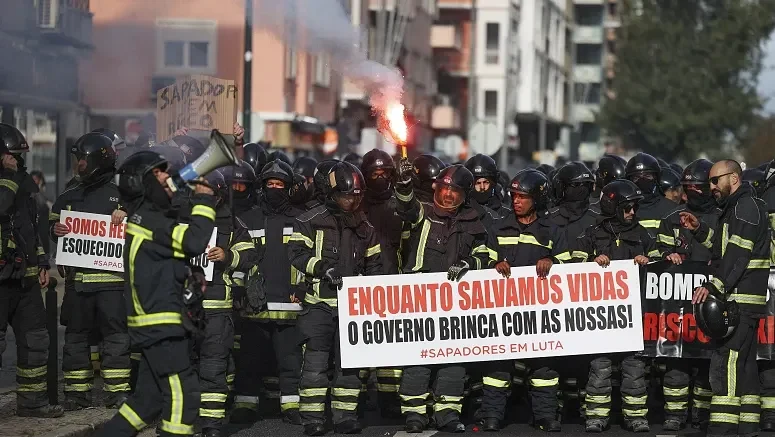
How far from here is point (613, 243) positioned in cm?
1117

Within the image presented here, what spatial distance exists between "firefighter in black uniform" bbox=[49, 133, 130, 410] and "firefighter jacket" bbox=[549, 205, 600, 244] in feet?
12.2

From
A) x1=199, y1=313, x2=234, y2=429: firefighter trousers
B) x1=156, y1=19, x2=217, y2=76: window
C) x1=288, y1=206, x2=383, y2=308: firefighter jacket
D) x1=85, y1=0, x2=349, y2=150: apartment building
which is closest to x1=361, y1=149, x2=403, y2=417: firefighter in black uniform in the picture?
x1=288, y1=206, x2=383, y2=308: firefighter jacket

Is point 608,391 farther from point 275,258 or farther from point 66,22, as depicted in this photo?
point 66,22

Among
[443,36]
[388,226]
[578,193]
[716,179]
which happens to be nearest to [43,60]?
[388,226]

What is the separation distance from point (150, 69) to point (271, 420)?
979 centimetres

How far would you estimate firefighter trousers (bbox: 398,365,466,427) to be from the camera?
10641 millimetres

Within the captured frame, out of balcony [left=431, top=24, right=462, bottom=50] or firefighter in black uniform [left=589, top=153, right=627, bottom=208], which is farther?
balcony [left=431, top=24, right=462, bottom=50]

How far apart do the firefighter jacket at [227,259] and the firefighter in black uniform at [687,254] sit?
134 inches

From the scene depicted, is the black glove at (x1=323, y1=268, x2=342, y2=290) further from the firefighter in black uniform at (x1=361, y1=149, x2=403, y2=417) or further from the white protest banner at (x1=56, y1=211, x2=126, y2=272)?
the white protest banner at (x1=56, y1=211, x2=126, y2=272)

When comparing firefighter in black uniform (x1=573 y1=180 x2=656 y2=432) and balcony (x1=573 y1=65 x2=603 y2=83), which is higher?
balcony (x1=573 y1=65 x2=603 y2=83)

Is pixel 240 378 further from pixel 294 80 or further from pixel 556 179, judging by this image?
pixel 294 80

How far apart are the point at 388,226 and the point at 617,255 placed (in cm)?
198

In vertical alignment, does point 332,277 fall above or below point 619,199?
below

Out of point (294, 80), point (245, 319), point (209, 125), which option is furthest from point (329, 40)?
point (294, 80)
